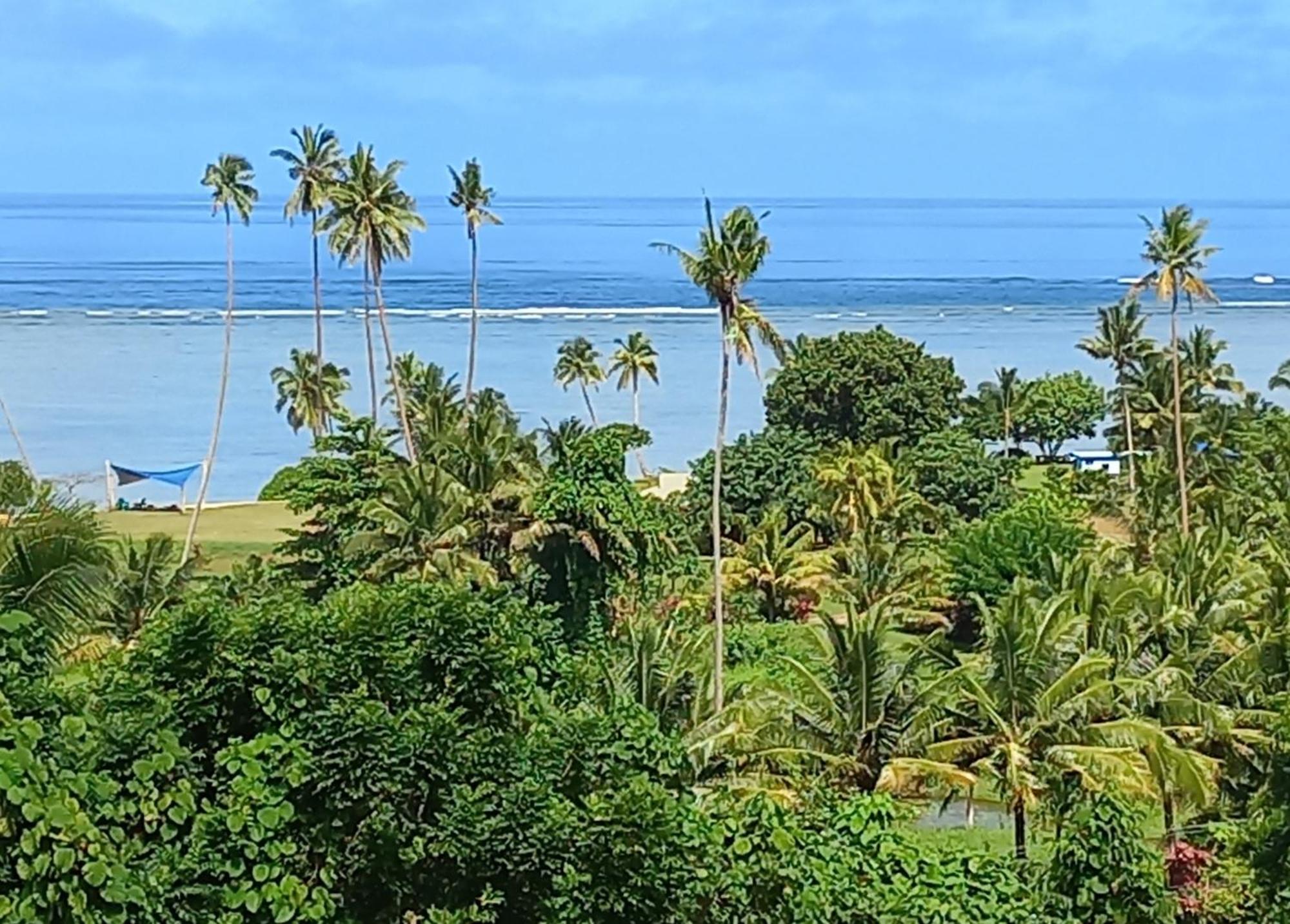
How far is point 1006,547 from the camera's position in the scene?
3359 centimetres

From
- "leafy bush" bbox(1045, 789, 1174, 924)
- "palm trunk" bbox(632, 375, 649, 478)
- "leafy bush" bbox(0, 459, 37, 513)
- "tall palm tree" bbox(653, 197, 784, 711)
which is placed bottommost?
"palm trunk" bbox(632, 375, 649, 478)

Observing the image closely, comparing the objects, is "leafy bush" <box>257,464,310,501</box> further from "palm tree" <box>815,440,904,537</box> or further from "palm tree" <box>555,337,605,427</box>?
"palm tree" <box>555,337,605,427</box>

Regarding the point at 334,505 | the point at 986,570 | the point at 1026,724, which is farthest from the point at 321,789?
the point at 986,570

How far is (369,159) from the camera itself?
34750 millimetres

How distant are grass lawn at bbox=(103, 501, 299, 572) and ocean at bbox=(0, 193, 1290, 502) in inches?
87.6

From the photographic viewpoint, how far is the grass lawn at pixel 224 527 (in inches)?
1587

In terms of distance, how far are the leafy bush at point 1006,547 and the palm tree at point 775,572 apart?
3232 mm

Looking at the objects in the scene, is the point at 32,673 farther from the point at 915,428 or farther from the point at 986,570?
the point at 915,428

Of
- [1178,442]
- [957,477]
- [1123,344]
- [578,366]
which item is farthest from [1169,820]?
[578,366]

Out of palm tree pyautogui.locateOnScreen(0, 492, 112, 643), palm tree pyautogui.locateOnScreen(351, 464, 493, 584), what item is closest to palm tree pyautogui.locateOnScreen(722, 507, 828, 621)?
palm tree pyautogui.locateOnScreen(351, 464, 493, 584)

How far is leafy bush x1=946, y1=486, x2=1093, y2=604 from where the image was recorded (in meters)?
33.1

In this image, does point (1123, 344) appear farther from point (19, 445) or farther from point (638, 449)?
point (19, 445)

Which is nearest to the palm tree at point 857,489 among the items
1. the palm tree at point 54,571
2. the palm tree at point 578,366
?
the palm tree at point 578,366

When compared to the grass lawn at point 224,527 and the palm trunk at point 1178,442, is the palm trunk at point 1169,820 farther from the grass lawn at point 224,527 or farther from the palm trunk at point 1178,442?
the grass lawn at point 224,527
